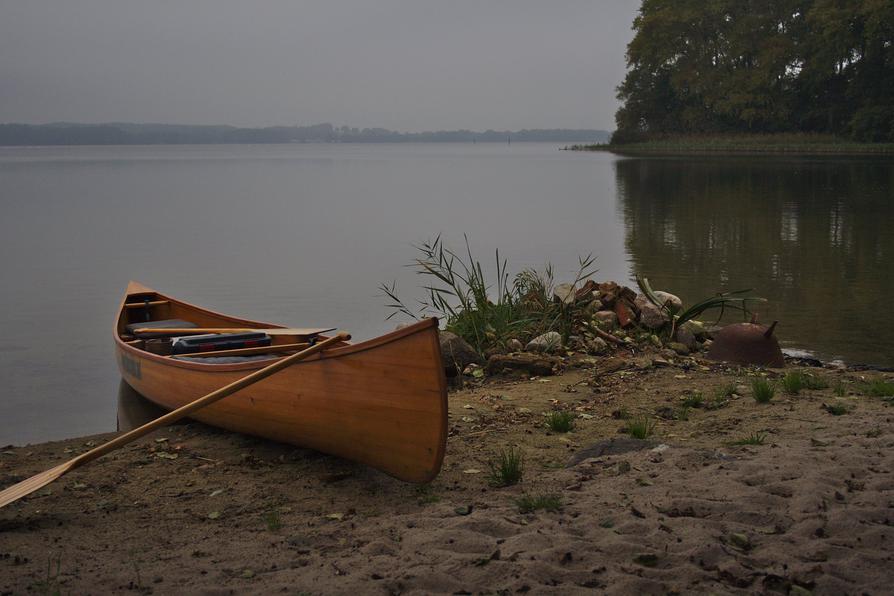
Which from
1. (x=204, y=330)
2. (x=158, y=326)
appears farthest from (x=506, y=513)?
(x=158, y=326)

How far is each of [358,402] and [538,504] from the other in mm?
1290

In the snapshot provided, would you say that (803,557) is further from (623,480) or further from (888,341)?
(888,341)

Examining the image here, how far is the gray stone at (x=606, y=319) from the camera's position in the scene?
28.0 feet

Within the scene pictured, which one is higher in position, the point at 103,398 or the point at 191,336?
the point at 191,336

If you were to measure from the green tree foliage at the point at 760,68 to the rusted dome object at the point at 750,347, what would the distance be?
5023cm

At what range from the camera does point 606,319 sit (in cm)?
857

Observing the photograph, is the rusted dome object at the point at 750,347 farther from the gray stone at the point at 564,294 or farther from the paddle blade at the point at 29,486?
the paddle blade at the point at 29,486

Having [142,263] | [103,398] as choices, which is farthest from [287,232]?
[103,398]

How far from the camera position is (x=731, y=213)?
2230 cm

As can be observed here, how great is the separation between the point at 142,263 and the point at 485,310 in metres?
11.0

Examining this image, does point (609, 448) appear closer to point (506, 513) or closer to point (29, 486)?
point (506, 513)

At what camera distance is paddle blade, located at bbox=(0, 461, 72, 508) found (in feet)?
14.8

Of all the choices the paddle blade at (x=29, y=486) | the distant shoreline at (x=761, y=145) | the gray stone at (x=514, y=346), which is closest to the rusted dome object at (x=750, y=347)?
the gray stone at (x=514, y=346)

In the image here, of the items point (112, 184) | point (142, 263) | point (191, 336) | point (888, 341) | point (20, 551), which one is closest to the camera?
point (20, 551)
